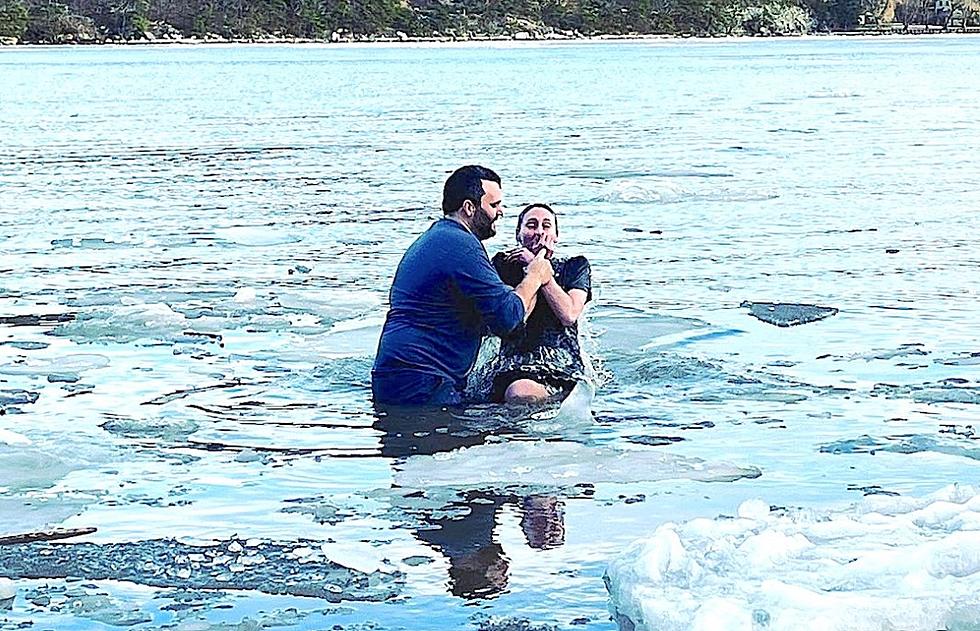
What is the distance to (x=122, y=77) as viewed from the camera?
6438cm

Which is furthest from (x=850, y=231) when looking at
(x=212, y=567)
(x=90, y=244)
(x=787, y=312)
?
(x=212, y=567)

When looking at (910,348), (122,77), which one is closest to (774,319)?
(910,348)

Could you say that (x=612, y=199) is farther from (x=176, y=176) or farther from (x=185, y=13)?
(x=185, y=13)

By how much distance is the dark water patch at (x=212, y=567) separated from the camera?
619 cm

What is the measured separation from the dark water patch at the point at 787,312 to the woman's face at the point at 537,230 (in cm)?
283

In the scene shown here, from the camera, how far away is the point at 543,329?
950cm

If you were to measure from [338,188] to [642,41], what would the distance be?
134396mm

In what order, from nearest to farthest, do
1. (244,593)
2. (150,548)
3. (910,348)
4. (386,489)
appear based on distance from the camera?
1. (244,593)
2. (150,548)
3. (386,489)
4. (910,348)

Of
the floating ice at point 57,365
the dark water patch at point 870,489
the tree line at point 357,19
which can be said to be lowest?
the floating ice at point 57,365

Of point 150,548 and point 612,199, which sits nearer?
point 150,548

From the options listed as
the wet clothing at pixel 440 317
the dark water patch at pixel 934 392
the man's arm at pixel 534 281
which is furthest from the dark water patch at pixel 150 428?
the dark water patch at pixel 934 392

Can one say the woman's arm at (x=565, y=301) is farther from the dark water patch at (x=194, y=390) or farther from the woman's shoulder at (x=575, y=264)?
the dark water patch at (x=194, y=390)

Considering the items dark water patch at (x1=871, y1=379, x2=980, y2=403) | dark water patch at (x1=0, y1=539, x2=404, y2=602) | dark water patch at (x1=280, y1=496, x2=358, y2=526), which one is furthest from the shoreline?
dark water patch at (x1=0, y1=539, x2=404, y2=602)

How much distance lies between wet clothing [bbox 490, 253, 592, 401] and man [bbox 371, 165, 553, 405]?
0.20 metres
